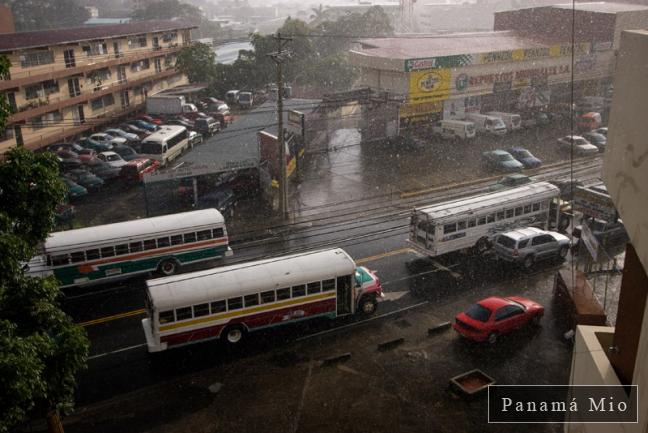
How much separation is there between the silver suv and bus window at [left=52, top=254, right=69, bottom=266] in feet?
48.8

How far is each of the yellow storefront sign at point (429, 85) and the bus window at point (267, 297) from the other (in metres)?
26.3

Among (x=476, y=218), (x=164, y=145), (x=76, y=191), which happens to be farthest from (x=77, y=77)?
(x=476, y=218)

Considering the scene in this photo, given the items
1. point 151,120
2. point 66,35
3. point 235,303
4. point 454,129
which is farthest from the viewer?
point 151,120

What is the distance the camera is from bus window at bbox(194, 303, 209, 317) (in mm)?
15109

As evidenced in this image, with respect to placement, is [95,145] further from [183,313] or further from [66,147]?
[183,313]

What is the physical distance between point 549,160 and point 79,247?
2729 cm

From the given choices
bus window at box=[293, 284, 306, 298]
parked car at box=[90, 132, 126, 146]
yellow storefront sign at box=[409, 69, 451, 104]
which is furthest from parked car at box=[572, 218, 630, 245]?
parked car at box=[90, 132, 126, 146]

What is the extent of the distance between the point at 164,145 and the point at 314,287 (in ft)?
65.5

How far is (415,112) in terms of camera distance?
39656 millimetres

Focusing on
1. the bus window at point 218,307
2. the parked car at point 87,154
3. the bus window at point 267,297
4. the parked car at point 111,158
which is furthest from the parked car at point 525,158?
the parked car at point 87,154

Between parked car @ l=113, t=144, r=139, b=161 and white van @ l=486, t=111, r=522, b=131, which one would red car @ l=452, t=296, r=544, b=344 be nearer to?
parked car @ l=113, t=144, r=139, b=161

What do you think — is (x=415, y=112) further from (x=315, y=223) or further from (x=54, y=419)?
(x=54, y=419)

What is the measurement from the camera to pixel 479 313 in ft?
51.8

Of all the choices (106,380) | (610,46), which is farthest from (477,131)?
(106,380)
